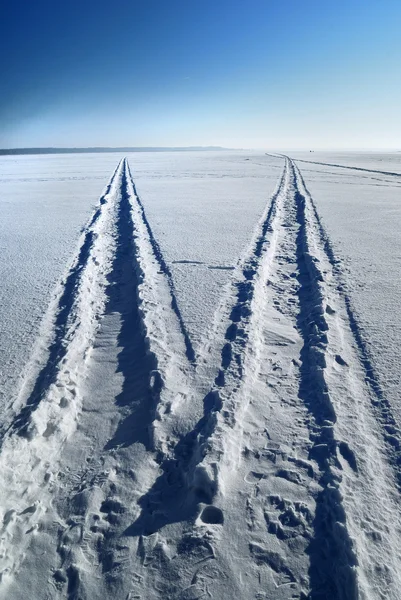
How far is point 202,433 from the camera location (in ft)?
8.64

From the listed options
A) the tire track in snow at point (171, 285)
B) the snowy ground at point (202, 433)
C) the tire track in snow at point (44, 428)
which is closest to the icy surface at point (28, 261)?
the snowy ground at point (202, 433)

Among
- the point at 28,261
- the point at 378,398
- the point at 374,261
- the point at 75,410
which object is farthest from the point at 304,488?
the point at 28,261

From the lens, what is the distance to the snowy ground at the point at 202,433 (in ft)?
6.11

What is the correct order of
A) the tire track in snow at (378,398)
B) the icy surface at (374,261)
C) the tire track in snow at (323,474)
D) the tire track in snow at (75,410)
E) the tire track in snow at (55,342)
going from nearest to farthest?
the tire track in snow at (323,474), the tire track in snow at (75,410), the tire track in snow at (378,398), the tire track in snow at (55,342), the icy surface at (374,261)

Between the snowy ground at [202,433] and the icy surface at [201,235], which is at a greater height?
the icy surface at [201,235]

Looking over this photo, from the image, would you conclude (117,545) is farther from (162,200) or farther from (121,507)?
(162,200)

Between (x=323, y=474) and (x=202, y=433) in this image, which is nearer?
(x=323, y=474)

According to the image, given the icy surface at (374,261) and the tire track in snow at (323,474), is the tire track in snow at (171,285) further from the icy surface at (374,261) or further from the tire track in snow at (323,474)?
the icy surface at (374,261)

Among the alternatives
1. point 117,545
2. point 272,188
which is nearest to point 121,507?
point 117,545

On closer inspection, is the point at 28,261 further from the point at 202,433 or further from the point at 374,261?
the point at 374,261

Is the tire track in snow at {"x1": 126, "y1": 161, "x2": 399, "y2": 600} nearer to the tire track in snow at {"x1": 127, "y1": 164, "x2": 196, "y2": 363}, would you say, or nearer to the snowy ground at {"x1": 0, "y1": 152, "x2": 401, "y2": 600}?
the snowy ground at {"x1": 0, "y1": 152, "x2": 401, "y2": 600}

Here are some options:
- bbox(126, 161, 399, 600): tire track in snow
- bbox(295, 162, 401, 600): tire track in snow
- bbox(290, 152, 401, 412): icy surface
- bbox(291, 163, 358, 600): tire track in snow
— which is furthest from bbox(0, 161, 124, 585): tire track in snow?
bbox(290, 152, 401, 412): icy surface

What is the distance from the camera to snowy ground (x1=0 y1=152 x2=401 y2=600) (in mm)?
1861

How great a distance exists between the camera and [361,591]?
5.65ft
